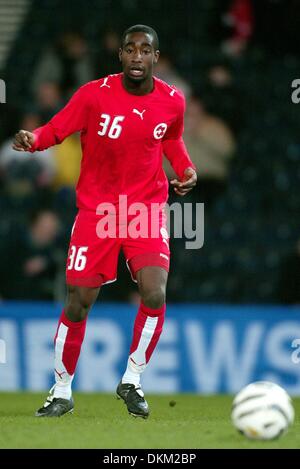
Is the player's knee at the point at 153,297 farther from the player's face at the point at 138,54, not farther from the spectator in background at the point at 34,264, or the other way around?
the spectator in background at the point at 34,264

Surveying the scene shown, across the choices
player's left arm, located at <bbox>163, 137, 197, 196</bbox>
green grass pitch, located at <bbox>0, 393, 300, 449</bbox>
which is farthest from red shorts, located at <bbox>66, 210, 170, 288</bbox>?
green grass pitch, located at <bbox>0, 393, 300, 449</bbox>

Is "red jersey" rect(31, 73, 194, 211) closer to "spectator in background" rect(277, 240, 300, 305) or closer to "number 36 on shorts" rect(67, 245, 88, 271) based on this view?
"number 36 on shorts" rect(67, 245, 88, 271)

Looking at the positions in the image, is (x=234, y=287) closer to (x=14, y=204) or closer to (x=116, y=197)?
(x=14, y=204)

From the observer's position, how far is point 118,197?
22.4 ft

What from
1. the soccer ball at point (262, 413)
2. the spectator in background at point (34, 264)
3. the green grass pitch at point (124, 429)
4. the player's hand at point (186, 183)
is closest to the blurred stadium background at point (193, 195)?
the spectator in background at point (34, 264)

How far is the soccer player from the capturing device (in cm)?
677

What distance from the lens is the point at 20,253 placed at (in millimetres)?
10516

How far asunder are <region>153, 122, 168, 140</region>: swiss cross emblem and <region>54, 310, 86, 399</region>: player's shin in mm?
1153

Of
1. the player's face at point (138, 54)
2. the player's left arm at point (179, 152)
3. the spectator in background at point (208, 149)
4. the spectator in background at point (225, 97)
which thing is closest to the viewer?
the player's face at point (138, 54)

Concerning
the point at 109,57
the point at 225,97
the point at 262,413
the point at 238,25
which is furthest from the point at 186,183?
the point at 238,25

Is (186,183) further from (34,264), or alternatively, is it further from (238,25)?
(238,25)

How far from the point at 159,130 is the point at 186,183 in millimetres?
348

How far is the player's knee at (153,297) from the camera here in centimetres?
673

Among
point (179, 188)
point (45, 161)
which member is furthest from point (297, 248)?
point (179, 188)
